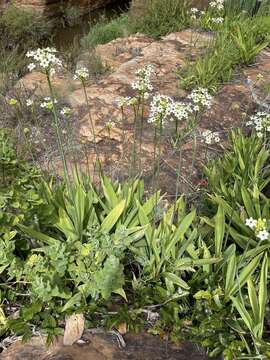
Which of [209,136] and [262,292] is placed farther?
[209,136]

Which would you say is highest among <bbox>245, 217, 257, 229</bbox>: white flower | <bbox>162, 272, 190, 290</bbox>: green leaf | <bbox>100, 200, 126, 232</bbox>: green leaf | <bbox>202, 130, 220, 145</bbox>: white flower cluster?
<bbox>245, 217, 257, 229</bbox>: white flower

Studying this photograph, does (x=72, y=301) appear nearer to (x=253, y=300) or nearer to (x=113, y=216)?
(x=113, y=216)

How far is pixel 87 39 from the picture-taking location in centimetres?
896

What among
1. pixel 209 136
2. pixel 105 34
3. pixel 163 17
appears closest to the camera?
pixel 209 136

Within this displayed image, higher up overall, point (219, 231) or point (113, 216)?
point (113, 216)

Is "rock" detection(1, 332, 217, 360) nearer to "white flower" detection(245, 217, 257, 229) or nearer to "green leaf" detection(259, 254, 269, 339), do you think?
"green leaf" detection(259, 254, 269, 339)

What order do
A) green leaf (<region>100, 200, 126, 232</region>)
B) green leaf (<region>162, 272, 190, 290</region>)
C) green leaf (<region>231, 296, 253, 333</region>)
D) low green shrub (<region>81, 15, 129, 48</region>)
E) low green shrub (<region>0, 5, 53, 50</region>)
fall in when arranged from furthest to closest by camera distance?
1. low green shrub (<region>0, 5, 53, 50</region>)
2. low green shrub (<region>81, 15, 129, 48</region>)
3. green leaf (<region>100, 200, 126, 232</region>)
4. green leaf (<region>162, 272, 190, 290</region>)
5. green leaf (<region>231, 296, 253, 333</region>)

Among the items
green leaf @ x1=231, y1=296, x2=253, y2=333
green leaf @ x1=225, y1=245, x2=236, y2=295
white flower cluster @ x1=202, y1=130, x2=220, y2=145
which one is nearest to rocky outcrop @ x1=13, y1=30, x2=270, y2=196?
white flower cluster @ x1=202, y1=130, x2=220, y2=145

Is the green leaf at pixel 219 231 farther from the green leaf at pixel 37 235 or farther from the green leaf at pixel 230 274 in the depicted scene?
the green leaf at pixel 37 235

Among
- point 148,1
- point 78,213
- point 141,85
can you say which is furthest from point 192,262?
point 148,1

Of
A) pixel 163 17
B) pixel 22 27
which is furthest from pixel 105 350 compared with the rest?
pixel 22 27

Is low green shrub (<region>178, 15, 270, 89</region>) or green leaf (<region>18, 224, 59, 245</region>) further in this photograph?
low green shrub (<region>178, 15, 270, 89</region>)

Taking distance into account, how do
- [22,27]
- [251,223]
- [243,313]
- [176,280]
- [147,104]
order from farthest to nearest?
[22,27] < [147,104] < [176,280] < [243,313] < [251,223]

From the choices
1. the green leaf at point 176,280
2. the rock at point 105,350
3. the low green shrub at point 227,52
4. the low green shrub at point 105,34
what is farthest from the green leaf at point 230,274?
the low green shrub at point 105,34
